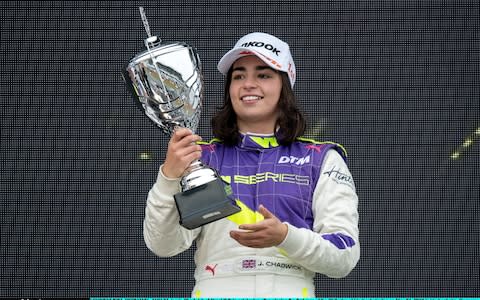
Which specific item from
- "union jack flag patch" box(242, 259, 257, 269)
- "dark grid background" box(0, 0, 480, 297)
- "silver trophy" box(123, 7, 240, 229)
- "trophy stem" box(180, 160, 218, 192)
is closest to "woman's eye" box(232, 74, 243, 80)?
"silver trophy" box(123, 7, 240, 229)

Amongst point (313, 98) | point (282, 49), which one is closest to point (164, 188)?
point (282, 49)

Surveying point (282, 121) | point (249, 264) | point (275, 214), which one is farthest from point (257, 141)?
point (249, 264)

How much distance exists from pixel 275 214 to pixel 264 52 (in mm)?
362

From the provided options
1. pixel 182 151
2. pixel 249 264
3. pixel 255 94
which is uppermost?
pixel 255 94

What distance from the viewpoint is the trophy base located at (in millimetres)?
1767

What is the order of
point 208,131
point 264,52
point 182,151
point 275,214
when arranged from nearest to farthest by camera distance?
point 182,151 → point 275,214 → point 264,52 → point 208,131

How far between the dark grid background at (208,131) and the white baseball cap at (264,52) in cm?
122

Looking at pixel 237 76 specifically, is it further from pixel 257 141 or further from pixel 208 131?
pixel 208 131

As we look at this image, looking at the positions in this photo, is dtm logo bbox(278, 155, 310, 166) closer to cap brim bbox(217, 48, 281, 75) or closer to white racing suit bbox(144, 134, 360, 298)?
white racing suit bbox(144, 134, 360, 298)

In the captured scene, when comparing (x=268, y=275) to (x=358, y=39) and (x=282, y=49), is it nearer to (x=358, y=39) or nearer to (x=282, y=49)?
(x=282, y=49)

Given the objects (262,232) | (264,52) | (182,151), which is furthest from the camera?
(264,52)

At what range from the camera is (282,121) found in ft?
6.76

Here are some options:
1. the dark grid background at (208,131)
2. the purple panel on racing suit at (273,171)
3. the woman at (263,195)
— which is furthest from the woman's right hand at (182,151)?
the dark grid background at (208,131)

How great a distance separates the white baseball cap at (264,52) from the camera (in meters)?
2.02
